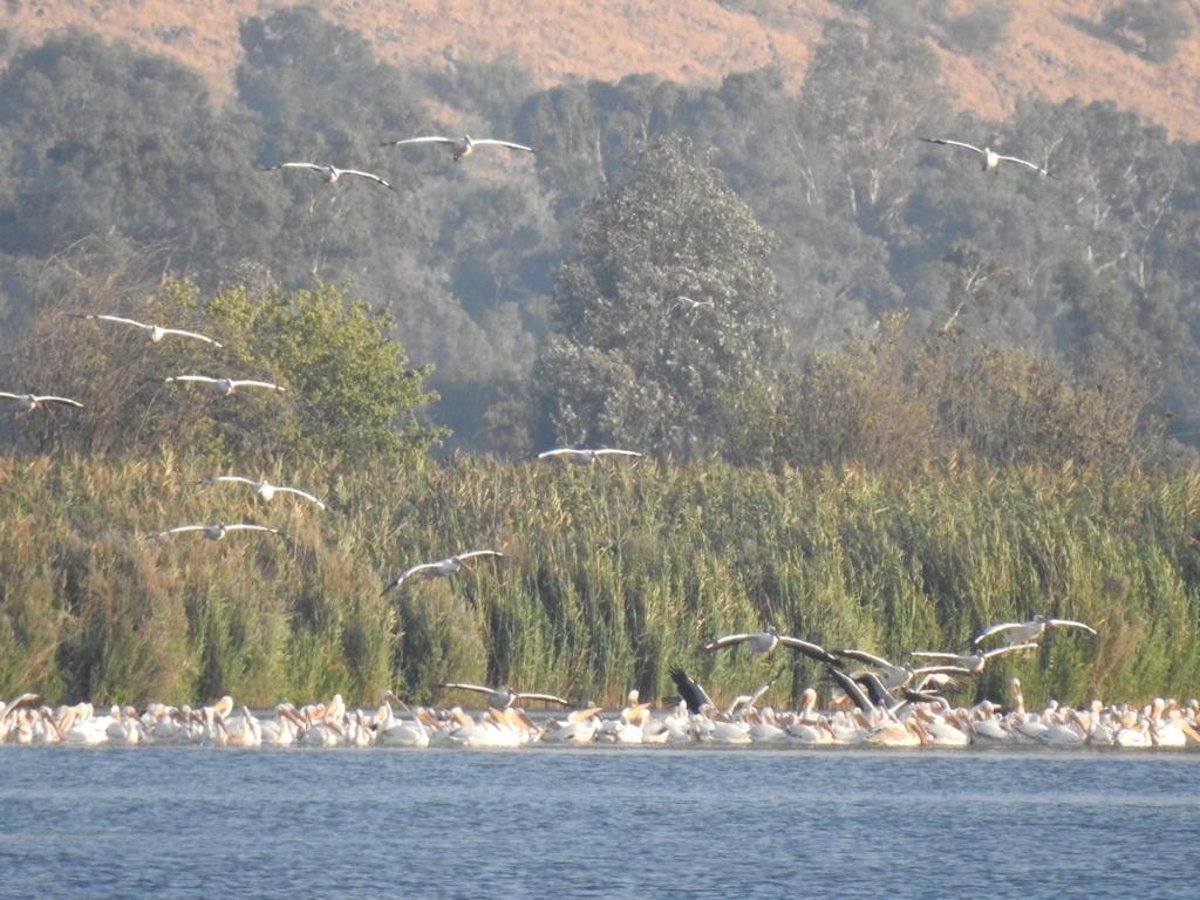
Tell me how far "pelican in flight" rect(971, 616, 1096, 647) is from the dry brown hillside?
122957 millimetres

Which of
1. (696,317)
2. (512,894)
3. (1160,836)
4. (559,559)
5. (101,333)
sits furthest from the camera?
(696,317)

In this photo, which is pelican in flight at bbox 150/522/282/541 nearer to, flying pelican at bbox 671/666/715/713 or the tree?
flying pelican at bbox 671/666/715/713

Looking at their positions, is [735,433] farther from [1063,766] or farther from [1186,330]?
[1186,330]

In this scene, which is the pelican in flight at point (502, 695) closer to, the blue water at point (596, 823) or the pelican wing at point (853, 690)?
the blue water at point (596, 823)

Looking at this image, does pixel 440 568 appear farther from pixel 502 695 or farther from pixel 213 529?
pixel 213 529

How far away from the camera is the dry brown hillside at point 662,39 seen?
150 meters

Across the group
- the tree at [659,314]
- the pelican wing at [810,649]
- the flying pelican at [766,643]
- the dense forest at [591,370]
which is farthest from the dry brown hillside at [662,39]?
the flying pelican at [766,643]

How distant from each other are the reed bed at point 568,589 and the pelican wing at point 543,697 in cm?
39

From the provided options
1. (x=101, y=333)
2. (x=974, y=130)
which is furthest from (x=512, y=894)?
(x=974, y=130)

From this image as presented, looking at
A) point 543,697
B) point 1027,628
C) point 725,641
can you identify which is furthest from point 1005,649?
point 543,697

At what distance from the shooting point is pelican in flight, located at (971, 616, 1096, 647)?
25539 millimetres

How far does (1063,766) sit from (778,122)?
83364 mm

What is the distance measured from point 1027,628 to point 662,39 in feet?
462

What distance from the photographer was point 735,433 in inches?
1977
